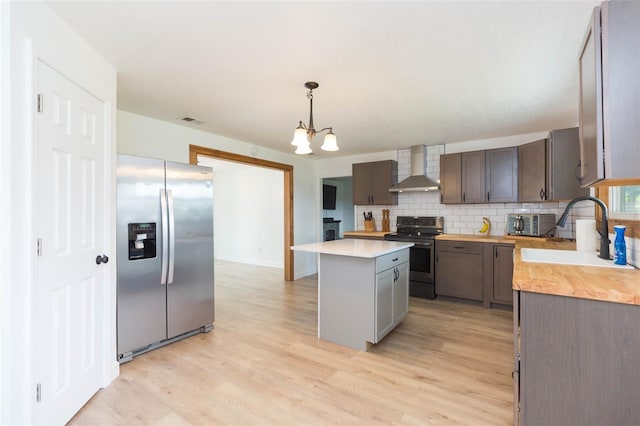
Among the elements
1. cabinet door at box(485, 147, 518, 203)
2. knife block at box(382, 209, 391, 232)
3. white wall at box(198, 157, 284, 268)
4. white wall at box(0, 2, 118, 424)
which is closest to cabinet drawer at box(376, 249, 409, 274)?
cabinet door at box(485, 147, 518, 203)

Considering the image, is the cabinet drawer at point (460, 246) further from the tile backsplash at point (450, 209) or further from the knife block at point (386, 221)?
the knife block at point (386, 221)

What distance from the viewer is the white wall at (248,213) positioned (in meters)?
6.62

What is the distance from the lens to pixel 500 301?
383 centimetres

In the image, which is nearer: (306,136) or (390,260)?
(306,136)

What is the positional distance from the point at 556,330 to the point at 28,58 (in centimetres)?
268

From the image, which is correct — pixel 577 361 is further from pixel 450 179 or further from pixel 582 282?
pixel 450 179

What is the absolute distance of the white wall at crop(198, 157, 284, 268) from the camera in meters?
6.62

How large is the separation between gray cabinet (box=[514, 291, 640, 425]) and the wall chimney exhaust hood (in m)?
3.57

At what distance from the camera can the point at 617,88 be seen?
46.8 inches

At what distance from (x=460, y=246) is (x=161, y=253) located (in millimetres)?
3633

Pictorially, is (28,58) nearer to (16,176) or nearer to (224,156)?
(16,176)

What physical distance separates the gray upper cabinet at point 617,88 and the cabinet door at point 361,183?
407 cm

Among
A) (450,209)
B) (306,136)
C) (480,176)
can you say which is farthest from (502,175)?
(306,136)

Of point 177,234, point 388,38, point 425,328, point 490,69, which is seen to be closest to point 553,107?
point 490,69
